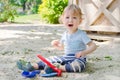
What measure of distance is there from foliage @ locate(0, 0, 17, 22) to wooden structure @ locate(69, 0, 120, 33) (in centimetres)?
728

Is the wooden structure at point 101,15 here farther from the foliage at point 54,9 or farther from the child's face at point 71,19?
the foliage at point 54,9

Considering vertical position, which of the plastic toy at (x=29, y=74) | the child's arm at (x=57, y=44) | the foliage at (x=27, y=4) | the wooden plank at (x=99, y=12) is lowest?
the foliage at (x=27, y=4)

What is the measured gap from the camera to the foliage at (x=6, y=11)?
574 inches

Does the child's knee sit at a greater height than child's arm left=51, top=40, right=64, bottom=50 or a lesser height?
lesser

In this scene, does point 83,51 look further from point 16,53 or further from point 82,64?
point 16,53

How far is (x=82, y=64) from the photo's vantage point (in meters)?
3.99

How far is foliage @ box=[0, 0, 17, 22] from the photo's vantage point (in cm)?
1457

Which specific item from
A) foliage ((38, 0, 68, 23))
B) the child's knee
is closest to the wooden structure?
the child's knee

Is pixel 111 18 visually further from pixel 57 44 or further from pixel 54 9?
pixel 54 9

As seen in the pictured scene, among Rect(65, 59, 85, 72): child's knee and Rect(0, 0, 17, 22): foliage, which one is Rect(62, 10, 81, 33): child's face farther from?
Rect(0, 0, 17, 22): foliage

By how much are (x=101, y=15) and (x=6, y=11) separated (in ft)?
26.3

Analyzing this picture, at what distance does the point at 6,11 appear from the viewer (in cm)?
1459

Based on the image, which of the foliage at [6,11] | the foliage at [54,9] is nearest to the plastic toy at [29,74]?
the foliage at [54,9]

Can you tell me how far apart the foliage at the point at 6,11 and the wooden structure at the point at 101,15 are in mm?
7282
